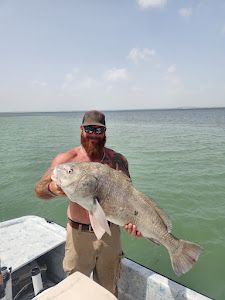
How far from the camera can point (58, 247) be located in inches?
214

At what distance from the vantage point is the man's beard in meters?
3.84

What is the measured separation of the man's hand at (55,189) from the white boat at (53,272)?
90cm

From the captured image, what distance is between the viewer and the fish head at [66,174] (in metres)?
3.36

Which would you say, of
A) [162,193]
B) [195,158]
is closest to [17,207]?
[162,193]

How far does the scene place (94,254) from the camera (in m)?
3.97

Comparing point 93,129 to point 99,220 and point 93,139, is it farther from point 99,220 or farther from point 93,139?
point 99,220

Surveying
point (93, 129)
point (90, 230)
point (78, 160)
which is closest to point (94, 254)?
point (90, 230)

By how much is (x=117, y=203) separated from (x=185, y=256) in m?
0.97

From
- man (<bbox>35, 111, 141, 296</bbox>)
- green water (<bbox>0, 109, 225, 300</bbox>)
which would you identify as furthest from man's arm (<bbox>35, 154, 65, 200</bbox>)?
green water (<bbox>0, 109, 225, 300</bbox>)

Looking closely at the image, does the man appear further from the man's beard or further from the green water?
the green water

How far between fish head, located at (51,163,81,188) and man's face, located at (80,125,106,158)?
49 centimetres

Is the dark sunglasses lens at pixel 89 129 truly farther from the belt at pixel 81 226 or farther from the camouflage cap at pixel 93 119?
the belt at pixel 81 226

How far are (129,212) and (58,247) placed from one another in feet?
8.21

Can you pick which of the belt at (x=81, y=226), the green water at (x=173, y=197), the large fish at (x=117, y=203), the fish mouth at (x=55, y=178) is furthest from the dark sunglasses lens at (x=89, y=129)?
the green water at (x=173, y=197)
